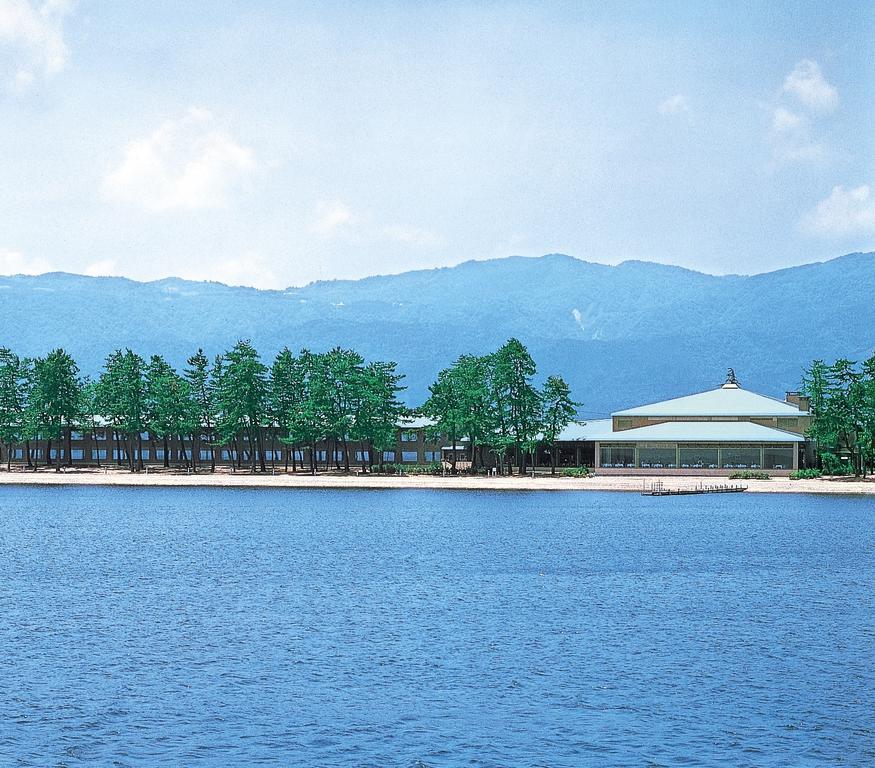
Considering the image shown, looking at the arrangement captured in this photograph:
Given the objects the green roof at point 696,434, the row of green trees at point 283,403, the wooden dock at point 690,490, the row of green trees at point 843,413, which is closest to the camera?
the wooden dock at point 690,490

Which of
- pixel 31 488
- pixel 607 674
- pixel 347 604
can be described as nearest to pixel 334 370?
pixel 31 488

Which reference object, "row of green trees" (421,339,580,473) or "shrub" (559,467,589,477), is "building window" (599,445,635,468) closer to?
"shrub" (559,467,589,477)

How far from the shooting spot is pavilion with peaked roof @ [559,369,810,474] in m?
135

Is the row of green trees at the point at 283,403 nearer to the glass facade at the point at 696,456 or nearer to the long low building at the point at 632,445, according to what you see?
the long low building at the point at 632,445

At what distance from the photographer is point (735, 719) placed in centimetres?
3038

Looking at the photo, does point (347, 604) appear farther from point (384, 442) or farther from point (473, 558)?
point (384, 442)

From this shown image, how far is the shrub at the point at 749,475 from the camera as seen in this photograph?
430 ft

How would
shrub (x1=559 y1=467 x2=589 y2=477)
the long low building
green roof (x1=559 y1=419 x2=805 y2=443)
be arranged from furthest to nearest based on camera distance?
1. shrub (x1=559 y1=467 x2=589 y2=477)
2. the long low building
3. green roof (x1=559 y1=419 x2=805 y2=443)

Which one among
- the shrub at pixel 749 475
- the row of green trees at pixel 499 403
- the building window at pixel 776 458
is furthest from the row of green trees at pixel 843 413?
the row of green trees at pixel 499 403

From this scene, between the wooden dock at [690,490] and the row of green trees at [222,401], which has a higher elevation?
the row of green trees at [222,401]

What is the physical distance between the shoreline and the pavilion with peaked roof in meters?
2.63

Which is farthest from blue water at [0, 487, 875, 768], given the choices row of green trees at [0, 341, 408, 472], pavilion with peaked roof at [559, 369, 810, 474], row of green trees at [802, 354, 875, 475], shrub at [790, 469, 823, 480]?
row of green trees at [0, 341, 408, 472]

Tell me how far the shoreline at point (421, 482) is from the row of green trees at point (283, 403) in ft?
15.7

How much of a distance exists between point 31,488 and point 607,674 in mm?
102932
